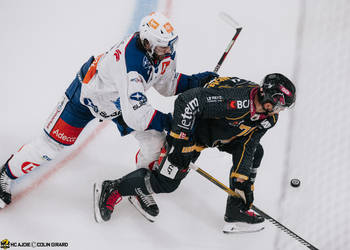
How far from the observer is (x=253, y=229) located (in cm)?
282

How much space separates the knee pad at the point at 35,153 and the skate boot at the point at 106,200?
0.40m

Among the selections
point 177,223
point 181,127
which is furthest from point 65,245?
point 181,127

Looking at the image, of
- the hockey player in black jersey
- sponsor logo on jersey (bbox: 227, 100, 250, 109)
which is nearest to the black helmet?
the hockey player in black jersey

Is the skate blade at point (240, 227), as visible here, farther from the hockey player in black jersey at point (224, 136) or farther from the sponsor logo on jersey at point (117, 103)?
the sponsor logo on jersey at point (117, 103)

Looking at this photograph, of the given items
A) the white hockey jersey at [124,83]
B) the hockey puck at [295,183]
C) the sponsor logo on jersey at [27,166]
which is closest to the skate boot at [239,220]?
the hockey puck at [295,183]

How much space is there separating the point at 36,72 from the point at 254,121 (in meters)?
2.09

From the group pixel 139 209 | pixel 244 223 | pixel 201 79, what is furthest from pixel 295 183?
pixel 139 209

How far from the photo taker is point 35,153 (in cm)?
272

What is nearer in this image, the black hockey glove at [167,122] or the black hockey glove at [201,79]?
the black hockey glove at [167,122]

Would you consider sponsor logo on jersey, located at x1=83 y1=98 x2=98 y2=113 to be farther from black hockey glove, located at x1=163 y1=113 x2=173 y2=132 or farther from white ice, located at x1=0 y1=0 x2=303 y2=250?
white ice, located at x1=0 y1=0 x2=303 y2=250

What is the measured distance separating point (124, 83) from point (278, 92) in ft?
2.69

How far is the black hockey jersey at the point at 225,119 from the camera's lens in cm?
233

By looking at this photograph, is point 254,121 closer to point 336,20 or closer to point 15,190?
point 15,190

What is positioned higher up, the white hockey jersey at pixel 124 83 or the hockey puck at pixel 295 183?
the white hockey jersey at pixel 124 83
